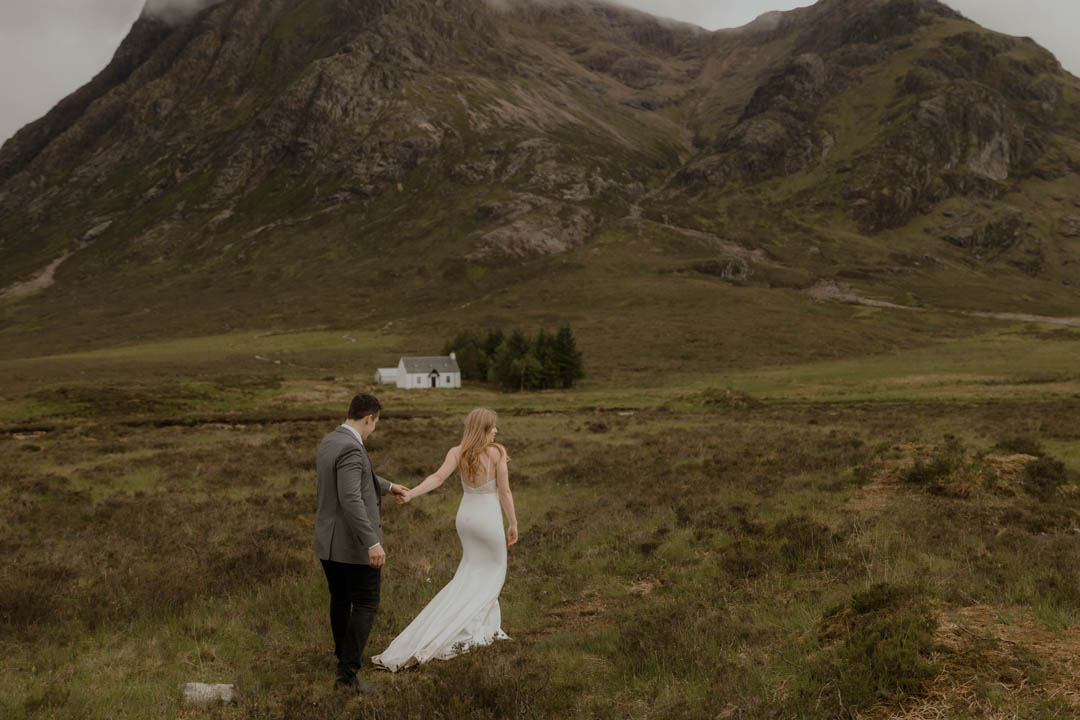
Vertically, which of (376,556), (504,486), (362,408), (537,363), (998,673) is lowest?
(537,363)

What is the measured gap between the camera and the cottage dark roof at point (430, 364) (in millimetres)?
96375

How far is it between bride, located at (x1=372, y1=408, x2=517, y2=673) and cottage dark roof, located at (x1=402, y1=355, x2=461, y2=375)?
88.6 m

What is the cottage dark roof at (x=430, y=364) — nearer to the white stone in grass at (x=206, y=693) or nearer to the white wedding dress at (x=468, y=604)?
the white wedding dress at (x=468, y=604)

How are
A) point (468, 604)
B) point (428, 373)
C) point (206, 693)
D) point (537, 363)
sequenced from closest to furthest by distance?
point (206, 693) → point (468, 604) → point (537, 363) → point (428, 373)

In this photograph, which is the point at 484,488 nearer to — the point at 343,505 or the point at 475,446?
the point at 475,446

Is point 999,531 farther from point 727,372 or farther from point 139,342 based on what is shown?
point 139,342

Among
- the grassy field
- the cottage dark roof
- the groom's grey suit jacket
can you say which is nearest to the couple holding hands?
the groom's grey suit jacket

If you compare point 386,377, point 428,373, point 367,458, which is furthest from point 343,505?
point 386,377

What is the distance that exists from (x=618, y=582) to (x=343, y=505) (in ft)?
18.4

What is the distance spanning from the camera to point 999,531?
1234cm

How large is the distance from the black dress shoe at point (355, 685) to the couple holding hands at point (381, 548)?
0.04 feet

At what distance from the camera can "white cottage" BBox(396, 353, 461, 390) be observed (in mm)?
94938

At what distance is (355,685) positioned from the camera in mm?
7535

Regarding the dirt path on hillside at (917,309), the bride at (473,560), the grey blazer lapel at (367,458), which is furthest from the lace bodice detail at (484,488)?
the dirt path on hillside at (917,309)
